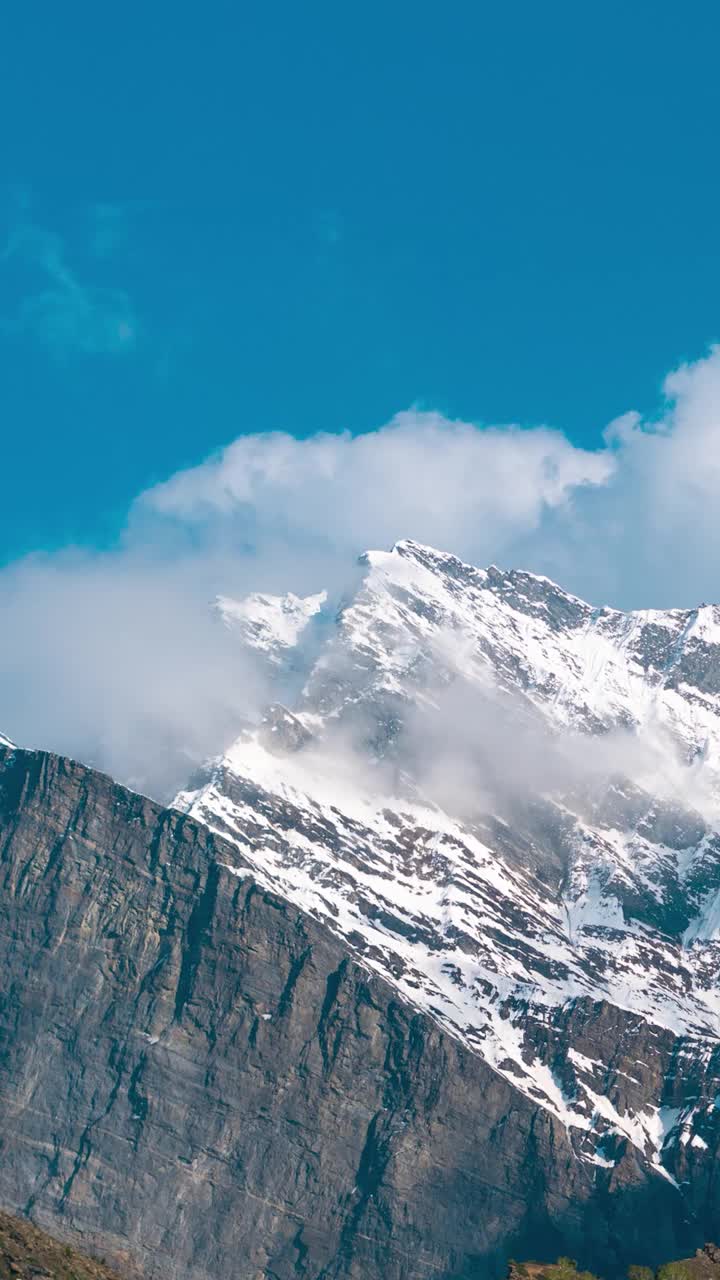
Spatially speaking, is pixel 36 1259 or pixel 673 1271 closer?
pixel 36 1259

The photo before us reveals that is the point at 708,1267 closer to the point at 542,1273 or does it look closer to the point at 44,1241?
the point at 542,1273

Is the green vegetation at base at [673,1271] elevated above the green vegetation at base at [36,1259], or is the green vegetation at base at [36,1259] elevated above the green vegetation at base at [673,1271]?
the green vegetation at base at [673,1271]

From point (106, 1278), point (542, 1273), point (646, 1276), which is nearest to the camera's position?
point (106, 1278)

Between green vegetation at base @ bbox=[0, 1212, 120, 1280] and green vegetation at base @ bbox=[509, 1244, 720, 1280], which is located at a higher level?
green vegetation at base @ bbox=[509, 1244, 720, 1280]

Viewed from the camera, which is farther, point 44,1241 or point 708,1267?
point 708,1267

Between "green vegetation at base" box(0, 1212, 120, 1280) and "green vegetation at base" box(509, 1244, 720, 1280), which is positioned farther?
"green vegetation at base" box(509, 1244, 720, 1280)

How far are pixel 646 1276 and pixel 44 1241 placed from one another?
A: 6650cm

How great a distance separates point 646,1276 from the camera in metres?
200

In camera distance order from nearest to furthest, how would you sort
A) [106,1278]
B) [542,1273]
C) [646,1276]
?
[106,1278] < [542,1273] < [646,1276]

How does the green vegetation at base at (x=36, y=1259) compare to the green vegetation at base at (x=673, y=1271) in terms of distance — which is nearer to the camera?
the green vegetation at base at (x=36, y=1259)

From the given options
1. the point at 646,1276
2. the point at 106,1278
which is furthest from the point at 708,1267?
the point at 106,1278

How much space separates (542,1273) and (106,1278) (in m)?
46.0

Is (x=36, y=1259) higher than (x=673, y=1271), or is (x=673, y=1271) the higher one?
(x=673, y=1271)

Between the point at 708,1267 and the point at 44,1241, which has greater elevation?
the point at 708,1267
